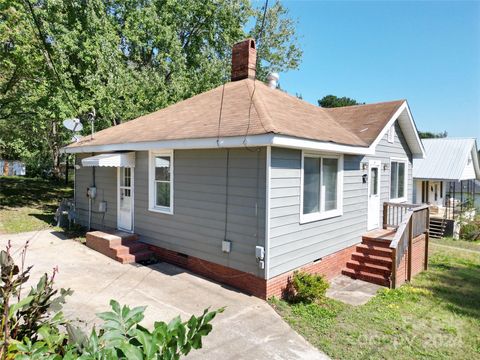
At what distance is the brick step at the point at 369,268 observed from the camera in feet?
28.2

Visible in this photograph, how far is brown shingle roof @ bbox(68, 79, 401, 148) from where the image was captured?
704cm

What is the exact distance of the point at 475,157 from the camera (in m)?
27.2

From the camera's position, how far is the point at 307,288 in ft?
21.8

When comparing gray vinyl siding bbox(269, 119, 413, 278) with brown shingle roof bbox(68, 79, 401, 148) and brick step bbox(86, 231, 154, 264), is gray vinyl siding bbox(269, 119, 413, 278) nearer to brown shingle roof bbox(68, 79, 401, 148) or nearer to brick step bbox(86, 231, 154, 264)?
brown shingle roof bbox(68, 79, 401, 148)

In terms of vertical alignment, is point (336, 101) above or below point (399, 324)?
above

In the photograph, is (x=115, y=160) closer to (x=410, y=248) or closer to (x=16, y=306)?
(x=16, y=306)

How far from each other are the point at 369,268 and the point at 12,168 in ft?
139

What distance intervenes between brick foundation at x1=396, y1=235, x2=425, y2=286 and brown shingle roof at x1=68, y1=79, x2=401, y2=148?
11.1ft

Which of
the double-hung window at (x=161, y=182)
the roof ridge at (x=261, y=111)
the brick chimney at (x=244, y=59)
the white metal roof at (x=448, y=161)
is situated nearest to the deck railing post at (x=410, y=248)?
the roof ridge at (x=261, y=111)

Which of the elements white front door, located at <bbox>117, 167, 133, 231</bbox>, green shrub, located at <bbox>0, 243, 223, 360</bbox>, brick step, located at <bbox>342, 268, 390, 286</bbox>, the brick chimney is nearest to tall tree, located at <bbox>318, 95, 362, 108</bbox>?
the brick chimney

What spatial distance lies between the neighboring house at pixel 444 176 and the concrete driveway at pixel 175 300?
18.9 meters

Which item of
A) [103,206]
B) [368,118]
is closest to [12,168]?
[103,206]

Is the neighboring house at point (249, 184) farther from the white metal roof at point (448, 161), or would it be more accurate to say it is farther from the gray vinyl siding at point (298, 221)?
the white metal roof at point (448, 161)

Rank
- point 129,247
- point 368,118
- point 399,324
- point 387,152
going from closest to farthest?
point 399,324 < point 129,247 < point 368,118 < point 387,152
